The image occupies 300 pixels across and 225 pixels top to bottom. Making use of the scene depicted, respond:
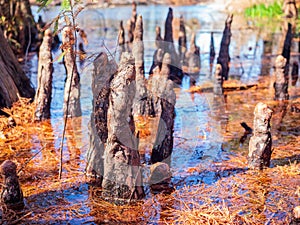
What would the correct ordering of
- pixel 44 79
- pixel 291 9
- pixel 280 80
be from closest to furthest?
pixel 44 79 < pixel 280 80 < pixel 291 9

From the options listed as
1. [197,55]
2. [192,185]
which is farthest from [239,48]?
[192,185]

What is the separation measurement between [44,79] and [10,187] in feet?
9.04

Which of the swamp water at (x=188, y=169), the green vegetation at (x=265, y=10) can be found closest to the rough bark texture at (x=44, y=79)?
the swamp water at (x=188, y=169)

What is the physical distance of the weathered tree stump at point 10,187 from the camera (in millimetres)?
3816

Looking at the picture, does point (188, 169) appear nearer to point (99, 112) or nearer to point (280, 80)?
point (99, 112)

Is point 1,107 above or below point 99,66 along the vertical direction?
below

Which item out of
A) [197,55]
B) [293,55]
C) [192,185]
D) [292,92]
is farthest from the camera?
[293,55]

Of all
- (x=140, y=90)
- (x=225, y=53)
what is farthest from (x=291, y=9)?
(x=140, y=90)

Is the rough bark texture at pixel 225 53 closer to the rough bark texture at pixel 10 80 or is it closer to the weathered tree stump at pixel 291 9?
the rough bark texture at pixel 10 80

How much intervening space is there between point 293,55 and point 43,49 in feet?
24.6

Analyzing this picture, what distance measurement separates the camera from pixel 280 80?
7.43 metres

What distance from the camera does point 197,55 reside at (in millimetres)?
10242

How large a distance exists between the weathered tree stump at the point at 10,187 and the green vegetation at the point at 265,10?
16394mm

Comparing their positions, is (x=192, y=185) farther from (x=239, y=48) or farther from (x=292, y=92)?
(x=239, y=48)
